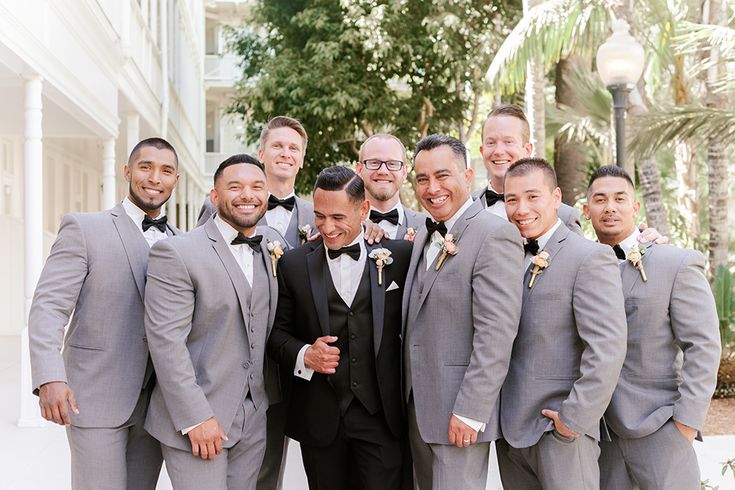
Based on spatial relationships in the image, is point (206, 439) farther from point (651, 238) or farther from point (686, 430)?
point (651, 238)

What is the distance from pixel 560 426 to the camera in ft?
11.3

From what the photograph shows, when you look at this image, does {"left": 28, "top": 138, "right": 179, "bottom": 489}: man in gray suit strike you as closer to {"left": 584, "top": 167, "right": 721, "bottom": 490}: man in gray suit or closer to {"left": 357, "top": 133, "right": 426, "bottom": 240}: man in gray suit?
{"left": 357, "top": 133, "right": 426, "bottom": 240}: man in gray suit

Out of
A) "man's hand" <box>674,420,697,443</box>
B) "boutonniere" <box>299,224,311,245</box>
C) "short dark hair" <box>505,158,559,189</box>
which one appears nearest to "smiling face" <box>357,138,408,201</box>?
"boutonniere" <box>299,224,311,245</box>

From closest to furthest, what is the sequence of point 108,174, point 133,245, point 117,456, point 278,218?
point 117,456
point 133,245
point 278,218
point 108,174

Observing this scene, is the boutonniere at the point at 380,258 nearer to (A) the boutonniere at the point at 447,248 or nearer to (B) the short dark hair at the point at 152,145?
(A) the boutonniere at the point at 447,248

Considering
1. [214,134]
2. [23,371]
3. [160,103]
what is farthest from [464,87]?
[214,134]

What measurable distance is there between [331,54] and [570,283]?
12.5 metres

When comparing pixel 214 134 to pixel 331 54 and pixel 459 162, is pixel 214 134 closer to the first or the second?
pixel 331 54

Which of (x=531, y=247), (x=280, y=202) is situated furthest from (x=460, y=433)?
(x=280, y=202)

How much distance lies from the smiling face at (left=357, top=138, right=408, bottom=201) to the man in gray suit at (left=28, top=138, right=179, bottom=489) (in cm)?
148

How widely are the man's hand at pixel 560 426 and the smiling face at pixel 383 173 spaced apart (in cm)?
188

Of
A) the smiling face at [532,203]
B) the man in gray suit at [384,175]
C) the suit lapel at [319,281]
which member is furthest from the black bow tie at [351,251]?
the man in gray suit at [384,175]

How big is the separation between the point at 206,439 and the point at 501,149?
8.44ft

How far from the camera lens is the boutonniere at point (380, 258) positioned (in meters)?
3.84
